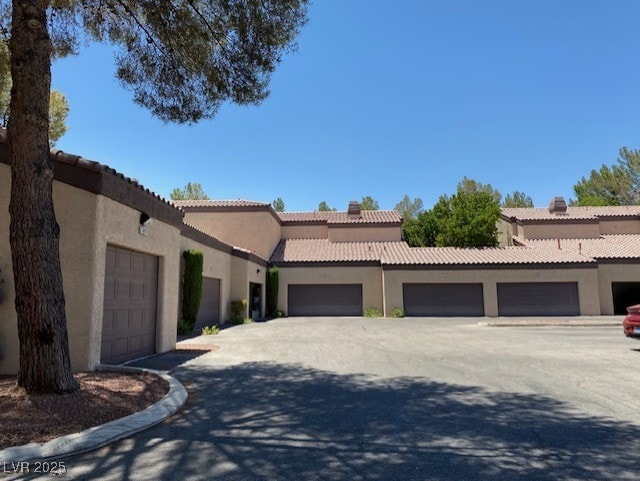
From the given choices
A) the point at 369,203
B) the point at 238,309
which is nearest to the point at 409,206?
the point at 369,203

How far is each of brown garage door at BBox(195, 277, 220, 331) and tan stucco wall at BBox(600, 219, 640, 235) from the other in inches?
1225

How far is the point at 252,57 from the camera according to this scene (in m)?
9.59

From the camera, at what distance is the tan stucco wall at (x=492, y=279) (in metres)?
26.5

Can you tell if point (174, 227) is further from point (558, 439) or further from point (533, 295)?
point (533, 295)

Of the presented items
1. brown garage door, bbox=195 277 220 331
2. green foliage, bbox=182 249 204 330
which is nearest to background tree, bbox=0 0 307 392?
green foliage, bbox=182 249 204 330

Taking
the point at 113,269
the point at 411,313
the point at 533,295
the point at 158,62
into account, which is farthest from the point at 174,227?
the point at 533,295

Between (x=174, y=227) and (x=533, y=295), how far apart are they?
928 inches

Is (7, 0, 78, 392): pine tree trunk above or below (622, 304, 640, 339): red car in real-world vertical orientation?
above

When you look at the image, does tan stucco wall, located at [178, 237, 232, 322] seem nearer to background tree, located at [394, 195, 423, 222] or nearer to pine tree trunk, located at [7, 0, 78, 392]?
pine tree trunk, located at [7, 0, 78, 392]

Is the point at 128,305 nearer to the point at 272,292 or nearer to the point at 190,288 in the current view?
the point at 190,288

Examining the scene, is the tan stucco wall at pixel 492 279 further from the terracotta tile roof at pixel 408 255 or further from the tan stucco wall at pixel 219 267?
the tan stucco wall at pixel 219 267

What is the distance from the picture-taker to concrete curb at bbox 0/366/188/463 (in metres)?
4.01

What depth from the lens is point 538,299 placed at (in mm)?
27078

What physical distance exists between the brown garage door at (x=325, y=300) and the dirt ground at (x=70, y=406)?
2181 cm
